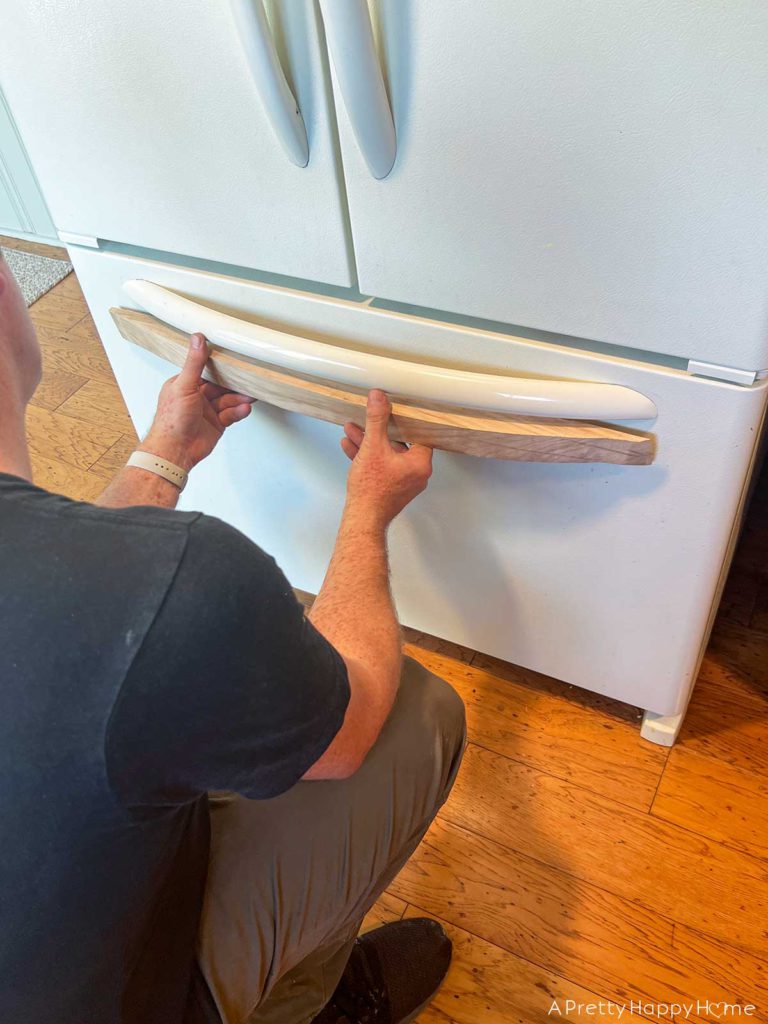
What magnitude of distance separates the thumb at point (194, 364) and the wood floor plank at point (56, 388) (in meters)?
0.90

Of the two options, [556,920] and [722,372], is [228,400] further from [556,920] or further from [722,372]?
[556,920]

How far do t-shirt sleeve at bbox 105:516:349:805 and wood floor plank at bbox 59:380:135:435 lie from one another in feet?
3.85

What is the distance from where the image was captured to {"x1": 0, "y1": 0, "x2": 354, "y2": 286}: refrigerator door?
23.2 inches

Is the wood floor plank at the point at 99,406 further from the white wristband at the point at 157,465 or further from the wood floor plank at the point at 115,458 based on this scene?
the white wristband at the point at 157,465

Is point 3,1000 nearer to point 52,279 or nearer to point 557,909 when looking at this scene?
point 557,909

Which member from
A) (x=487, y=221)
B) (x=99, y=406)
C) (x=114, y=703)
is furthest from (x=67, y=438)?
(x=114, y=703)

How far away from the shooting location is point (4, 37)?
2.28 ft

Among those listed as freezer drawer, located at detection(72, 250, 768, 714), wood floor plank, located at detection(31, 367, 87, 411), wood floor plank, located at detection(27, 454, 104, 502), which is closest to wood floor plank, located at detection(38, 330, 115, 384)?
wood floor plank, located at detection(31, 367, 87, 411)

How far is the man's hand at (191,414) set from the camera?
82cm

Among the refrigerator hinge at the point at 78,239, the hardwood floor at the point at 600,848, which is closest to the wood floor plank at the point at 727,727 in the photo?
the hardwood floor at the point at 600,848

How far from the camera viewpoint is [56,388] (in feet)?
5.40

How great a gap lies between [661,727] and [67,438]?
1.15 meters

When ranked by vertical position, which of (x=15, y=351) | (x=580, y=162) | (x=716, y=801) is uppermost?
(x=580, y=162)

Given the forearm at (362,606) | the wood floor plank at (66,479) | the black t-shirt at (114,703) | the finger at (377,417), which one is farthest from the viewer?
the wood floor plank at (66,479)
